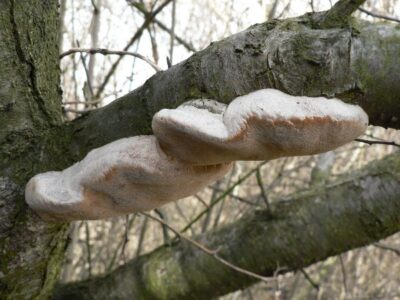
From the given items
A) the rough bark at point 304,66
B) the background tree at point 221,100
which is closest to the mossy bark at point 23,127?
the background tree at point 221,100

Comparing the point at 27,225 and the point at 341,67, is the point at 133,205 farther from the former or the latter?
the point at 341,67

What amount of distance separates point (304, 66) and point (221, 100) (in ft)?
0.67

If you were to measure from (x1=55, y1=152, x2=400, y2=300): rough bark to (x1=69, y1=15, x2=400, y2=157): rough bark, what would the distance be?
115cm

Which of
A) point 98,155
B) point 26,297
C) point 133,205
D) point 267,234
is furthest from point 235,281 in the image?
point 98,155

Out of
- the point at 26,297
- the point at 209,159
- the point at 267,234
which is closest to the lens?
the point at 209,159

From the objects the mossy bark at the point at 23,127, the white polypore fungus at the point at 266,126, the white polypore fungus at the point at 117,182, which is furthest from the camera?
the mossy bark at the point at 23,127

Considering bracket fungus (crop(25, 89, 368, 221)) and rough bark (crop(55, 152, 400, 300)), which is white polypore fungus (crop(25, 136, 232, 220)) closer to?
bracket fungus (crop(25, 89, 368, 221))

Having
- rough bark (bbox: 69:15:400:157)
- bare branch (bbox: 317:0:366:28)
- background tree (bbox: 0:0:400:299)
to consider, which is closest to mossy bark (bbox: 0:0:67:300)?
background tree (bbox: 0:0:400:299)

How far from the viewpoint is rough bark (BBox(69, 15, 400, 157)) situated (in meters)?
0.99

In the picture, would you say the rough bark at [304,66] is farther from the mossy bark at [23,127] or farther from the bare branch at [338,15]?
the mossy bark at [23,127]

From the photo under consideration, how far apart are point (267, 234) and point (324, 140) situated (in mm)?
1298

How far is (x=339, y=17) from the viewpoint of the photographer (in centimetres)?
103

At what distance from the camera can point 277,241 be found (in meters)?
2.20

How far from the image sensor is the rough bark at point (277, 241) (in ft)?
6.95
